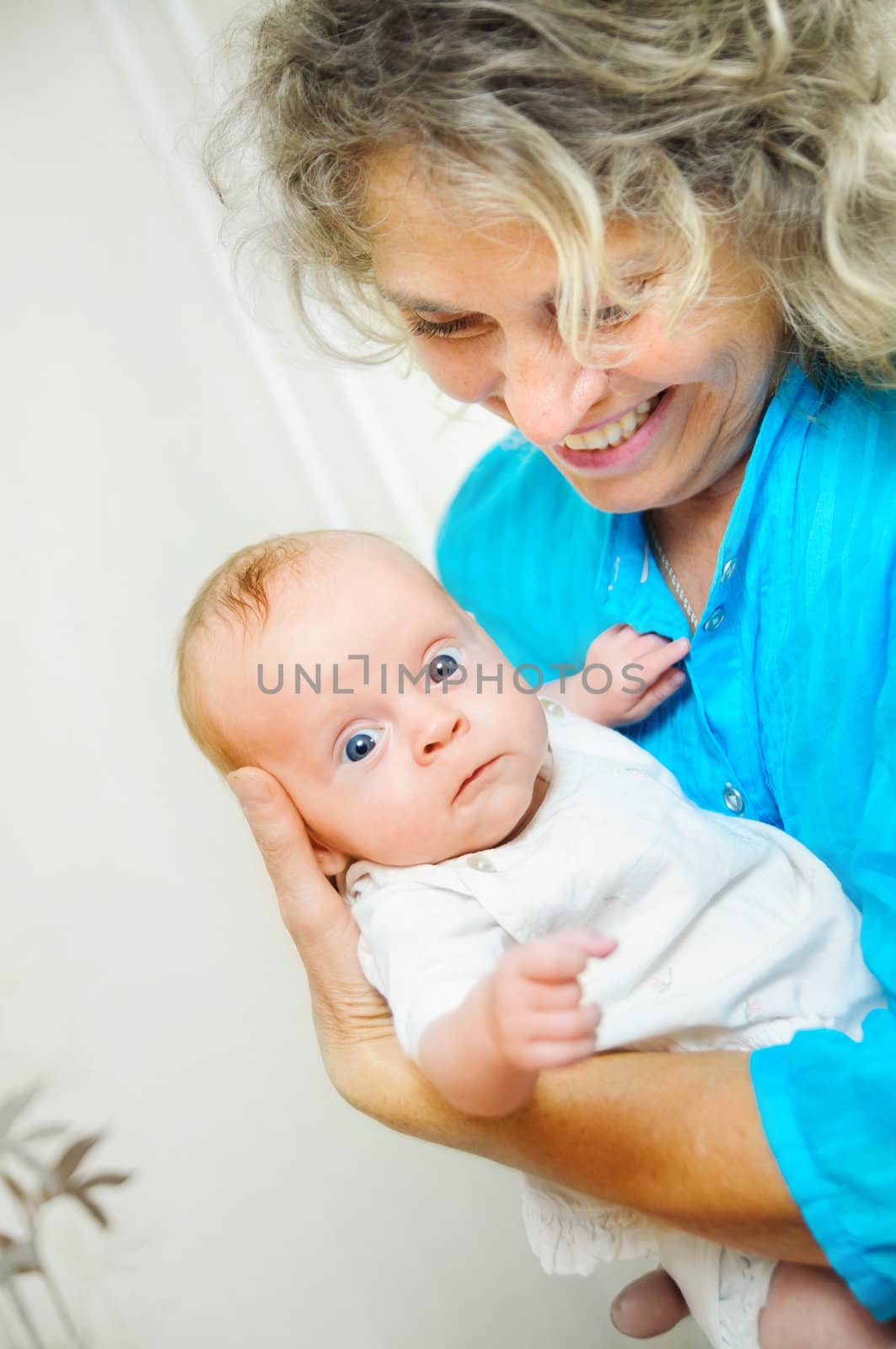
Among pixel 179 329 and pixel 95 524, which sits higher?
pixel 179 329

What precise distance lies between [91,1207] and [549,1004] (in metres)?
1.31

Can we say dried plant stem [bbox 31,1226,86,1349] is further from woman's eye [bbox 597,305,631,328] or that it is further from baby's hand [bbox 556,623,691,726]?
woman's eye [bbox 597,305,631,328]

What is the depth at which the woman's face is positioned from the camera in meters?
1.07

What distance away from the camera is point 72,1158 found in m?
1.79

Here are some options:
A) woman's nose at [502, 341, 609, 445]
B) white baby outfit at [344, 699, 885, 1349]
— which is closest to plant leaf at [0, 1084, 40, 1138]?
white baby outfit at [344, 699, 885, 1349]

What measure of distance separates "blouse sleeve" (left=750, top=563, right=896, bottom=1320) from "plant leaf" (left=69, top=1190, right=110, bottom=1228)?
119cm

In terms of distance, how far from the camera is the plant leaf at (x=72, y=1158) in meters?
1.78

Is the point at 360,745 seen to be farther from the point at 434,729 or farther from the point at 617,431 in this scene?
the point at 617,431

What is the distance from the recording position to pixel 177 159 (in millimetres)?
2045

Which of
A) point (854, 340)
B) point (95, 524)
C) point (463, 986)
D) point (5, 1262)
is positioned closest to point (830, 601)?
point (854, 340)

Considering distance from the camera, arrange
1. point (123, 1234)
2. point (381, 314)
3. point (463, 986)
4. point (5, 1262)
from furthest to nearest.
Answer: point (123, 1234)
point (5, 1262)
point (381, 314)
point (463, 986)

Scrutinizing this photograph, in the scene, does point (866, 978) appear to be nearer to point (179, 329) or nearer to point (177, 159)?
point (179, 329)

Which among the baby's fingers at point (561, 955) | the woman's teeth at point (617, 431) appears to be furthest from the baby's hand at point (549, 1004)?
the woman's teeth at point (617, 431)

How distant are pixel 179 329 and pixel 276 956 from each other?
108cm
